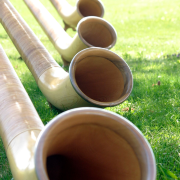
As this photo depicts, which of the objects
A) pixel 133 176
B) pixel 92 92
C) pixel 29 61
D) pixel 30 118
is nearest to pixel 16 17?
pixel 29 61

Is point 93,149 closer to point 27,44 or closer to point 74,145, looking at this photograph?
point 74,145

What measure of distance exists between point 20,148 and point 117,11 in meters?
7.58

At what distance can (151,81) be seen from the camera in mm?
3057

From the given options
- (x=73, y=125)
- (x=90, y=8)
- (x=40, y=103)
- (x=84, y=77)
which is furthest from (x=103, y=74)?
(x=90, y=8)

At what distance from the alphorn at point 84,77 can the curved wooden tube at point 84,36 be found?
0.57 meters

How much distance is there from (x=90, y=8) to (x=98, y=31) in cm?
153

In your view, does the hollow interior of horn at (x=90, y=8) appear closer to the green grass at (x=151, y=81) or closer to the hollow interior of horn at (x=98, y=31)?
the green grass at (x=151, y=81)

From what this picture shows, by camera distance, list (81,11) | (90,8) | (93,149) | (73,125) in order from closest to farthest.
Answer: (73,125)
(93,149)
(90,8)
(81,11)

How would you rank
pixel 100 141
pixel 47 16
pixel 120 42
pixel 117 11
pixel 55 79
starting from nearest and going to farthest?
pixel 100 141
pixel 55 79
pixel 47 16
pixel 120 42
pixel 117 11

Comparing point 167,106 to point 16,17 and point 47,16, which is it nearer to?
point 16,17

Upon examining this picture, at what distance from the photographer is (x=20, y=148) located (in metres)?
1.36

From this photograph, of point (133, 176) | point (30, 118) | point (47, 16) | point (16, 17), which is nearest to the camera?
point (133, 176)

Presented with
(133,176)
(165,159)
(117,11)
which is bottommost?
(117,11)

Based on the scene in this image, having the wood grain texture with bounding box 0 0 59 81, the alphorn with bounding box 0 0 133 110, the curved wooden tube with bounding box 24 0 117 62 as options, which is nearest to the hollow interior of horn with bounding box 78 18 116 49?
the curved wooden tube with bounding box 24 0 117 62
